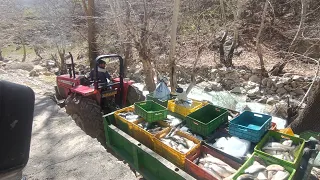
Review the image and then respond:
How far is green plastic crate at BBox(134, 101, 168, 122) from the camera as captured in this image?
3376mm

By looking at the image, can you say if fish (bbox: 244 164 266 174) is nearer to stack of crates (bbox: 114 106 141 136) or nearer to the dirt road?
the dirt road

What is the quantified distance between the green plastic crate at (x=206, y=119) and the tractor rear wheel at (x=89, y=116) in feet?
6.61

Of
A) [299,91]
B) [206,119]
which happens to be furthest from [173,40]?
[299,91]

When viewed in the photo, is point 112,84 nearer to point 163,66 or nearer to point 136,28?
point 136,28

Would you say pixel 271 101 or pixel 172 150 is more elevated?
pixel 172 150

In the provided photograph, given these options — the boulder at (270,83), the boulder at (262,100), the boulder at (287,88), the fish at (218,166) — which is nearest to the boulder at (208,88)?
the boulder at (262,100)

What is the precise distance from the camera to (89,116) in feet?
15.2

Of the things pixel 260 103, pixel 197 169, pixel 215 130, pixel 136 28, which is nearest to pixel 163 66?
pixel 136 28

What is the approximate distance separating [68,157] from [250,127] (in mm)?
Result: 2338

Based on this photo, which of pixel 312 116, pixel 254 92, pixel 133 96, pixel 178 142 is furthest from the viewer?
pixel 254 92

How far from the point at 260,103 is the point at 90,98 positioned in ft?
20.5

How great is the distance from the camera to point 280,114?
6.80 metres

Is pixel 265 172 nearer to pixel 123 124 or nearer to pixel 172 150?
pixel 172 150

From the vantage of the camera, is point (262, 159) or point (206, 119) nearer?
point (262, 159)
